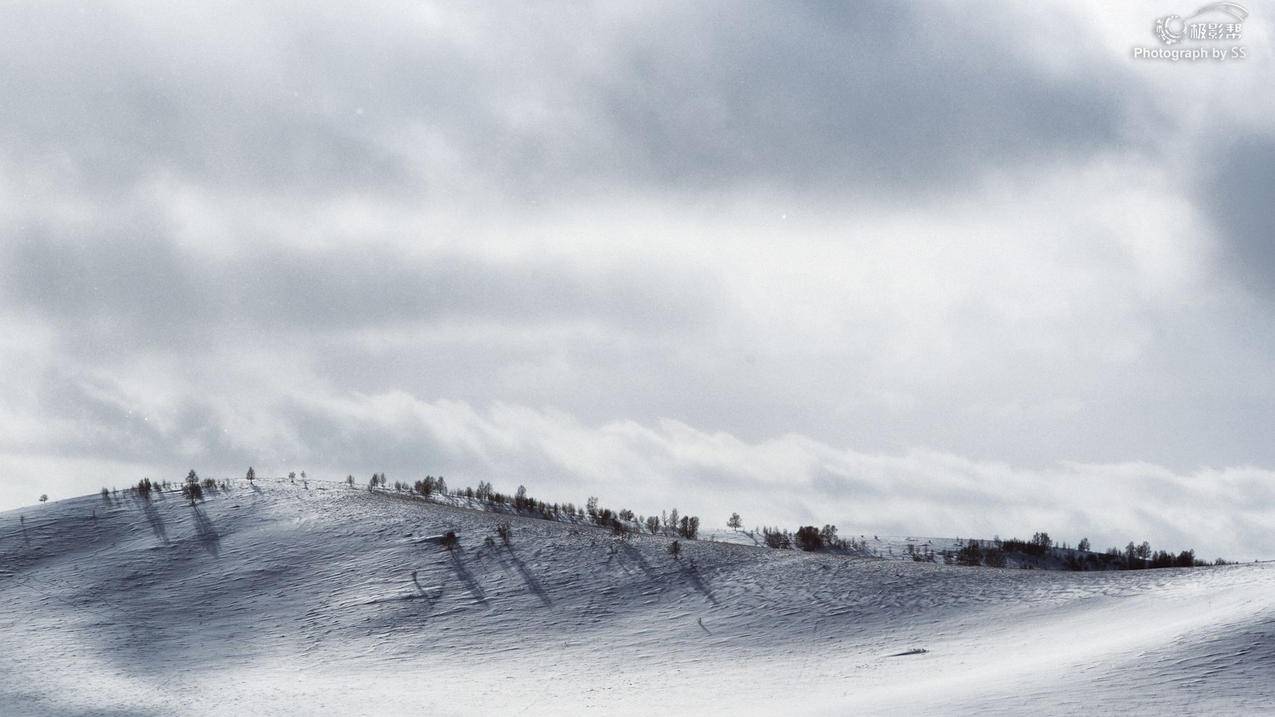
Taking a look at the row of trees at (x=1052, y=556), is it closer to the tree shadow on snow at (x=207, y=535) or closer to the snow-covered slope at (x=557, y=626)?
the snow-covered slope at (x=557, y=626)

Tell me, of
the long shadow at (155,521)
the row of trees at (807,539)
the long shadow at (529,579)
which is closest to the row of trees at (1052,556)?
the row of trees at (807,539)

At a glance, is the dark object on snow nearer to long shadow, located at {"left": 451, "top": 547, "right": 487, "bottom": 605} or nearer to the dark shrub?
long shadow, located at {"left": 451, "top": 547, "right": 487, "bottom": 605}

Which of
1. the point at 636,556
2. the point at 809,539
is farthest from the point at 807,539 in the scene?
the point at 636,556

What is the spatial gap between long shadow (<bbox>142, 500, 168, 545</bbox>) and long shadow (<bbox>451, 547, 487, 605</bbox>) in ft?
41.2

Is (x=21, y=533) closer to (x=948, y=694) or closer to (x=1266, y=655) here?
(x=948, y=694)

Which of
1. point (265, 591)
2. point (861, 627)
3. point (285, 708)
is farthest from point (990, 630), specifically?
point (265, 591)

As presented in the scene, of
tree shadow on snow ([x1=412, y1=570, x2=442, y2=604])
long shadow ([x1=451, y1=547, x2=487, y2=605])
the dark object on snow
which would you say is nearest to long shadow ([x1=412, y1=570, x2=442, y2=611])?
Result: tree shadow on snow ([x1=412, y1=570, x2=442, y2=604])

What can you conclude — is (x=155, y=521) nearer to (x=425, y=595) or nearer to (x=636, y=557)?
(x=425, y=595)

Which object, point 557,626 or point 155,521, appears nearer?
point 557,626

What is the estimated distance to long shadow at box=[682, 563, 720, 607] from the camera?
34.1 meters

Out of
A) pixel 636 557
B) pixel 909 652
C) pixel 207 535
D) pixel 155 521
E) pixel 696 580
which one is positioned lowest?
pixel 909 652

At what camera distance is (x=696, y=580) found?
117 feet

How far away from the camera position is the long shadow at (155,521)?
42416mm

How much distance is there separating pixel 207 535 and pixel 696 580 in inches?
811
